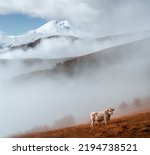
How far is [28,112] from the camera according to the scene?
9797mm

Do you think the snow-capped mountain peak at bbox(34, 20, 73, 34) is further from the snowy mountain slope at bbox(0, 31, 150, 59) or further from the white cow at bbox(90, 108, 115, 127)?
the white cow at bbox(90, 108, 115, 127)

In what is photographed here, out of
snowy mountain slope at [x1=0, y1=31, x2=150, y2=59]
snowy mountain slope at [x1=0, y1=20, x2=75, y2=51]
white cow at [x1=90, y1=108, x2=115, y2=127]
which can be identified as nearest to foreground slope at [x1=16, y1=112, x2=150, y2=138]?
white cow at [x1=90, y1=108, x2=115, y2=127]

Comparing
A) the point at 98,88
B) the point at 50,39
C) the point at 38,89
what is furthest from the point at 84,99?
the point at 50,39

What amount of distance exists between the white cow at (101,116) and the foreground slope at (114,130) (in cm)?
12

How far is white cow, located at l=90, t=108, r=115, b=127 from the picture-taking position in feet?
30.9

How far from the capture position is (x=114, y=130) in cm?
915

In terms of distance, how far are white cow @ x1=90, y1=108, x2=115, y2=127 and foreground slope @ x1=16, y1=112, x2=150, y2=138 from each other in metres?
0.12

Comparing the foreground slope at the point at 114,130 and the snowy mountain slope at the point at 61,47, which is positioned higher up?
the snowy mountain slope at the point at 61,47

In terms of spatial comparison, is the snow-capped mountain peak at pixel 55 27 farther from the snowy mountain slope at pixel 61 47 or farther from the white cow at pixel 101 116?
the white cow at pixel 101 116

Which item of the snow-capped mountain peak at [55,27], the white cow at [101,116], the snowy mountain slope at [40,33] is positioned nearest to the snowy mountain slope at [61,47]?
the snowy mountain slope at [40,33]

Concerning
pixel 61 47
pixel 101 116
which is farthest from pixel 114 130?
pixel 61 47

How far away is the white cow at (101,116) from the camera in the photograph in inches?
371

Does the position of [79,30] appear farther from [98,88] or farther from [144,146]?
[144,146]

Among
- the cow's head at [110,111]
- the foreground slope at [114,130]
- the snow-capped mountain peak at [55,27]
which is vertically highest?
the snow-capped mountain peak at [55,27]
